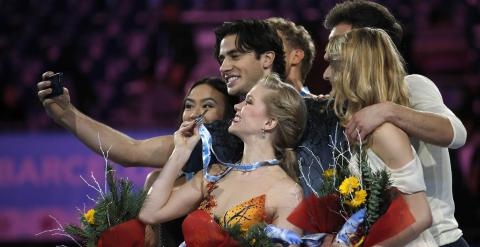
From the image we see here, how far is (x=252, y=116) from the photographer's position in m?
3.45

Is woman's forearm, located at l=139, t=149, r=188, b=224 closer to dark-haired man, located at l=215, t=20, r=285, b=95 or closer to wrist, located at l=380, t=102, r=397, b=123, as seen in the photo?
dark-haired man, located at l=215, t=20, r=285, b=95

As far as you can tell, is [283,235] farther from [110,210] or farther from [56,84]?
[56,84]

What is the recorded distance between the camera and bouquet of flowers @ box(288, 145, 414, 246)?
9.73 ft

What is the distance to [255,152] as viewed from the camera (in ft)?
11.3

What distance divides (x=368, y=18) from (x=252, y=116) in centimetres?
70

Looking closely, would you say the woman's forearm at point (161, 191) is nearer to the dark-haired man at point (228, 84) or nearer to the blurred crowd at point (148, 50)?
the dark-haired man at point (228, 84)

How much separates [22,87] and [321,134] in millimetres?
5226

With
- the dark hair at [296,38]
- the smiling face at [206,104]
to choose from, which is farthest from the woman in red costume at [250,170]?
the dark hair at [296,38]

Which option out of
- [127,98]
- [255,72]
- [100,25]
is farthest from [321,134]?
[100,25]

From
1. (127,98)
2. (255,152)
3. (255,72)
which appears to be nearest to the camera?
(255,152)

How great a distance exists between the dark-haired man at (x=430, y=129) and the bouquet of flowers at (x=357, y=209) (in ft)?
0.48

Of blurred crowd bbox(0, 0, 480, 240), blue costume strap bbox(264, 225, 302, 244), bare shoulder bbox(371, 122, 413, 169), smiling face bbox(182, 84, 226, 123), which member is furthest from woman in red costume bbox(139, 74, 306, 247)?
blurred crowd bbox(0, 0, 480, 240)

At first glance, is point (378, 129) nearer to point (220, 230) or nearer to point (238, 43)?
point (220, 230)

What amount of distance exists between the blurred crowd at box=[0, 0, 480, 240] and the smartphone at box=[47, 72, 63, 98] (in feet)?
12.2
